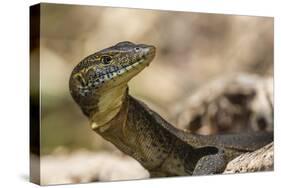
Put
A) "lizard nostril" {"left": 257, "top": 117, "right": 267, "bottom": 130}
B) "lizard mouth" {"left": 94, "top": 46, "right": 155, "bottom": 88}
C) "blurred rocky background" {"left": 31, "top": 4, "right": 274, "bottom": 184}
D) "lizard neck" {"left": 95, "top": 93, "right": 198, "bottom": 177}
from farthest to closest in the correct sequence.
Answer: "lizard nostril" {"left": 257, "top": 117, "right": 267, "bottom": 130} < "lizard neck" {"left": 95, "top": 93, "right": 198, "bottom": 177} < "lizard mouth" {"left": 94, "top": 46, "right": 155, "bottom": 88} < "blurred rocky background" {"left": 31, "top": 4, "right": 274, "bottom": 184}

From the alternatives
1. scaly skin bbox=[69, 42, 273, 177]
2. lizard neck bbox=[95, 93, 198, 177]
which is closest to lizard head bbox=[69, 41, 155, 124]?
scaly skin bbox=[69, 42, 273, 177]

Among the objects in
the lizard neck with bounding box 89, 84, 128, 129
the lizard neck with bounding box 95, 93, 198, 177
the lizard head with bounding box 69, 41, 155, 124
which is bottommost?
the lizard neck with bounding box 95, 93, 198, 177

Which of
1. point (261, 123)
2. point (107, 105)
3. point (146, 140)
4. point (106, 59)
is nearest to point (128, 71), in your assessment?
point (106, 59)

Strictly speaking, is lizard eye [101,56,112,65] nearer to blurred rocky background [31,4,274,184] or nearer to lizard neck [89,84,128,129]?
blurred rocky background [31,4,274,184]

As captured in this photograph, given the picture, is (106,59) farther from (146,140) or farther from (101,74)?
(146,140)

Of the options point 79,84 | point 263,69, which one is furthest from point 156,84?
point 263,69

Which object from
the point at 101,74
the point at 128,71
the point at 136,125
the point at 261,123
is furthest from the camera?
the point at 261,123

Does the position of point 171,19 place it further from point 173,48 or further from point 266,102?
point 266,102
